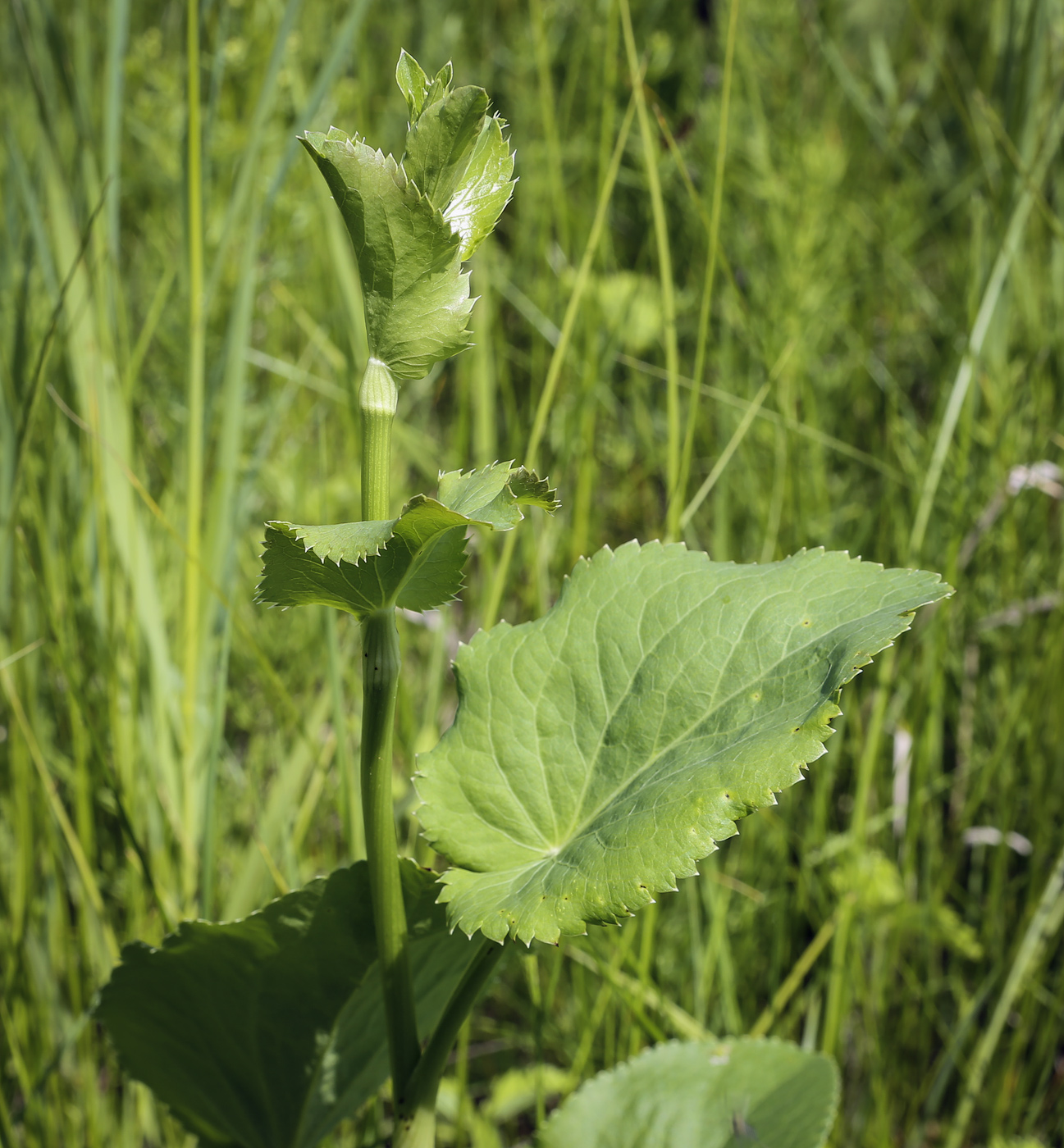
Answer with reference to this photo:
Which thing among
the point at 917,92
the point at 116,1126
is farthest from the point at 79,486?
the point at 917,92

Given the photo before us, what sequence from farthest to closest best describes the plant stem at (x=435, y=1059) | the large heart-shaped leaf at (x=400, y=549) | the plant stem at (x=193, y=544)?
the plant stem at (x=193, y=544) < the plant stem at (x=435, y=1059) < the large heart-shaped leaf at (x=400, y=549)

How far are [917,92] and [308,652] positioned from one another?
6.64 ft

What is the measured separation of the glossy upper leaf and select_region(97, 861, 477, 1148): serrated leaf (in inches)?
11.2

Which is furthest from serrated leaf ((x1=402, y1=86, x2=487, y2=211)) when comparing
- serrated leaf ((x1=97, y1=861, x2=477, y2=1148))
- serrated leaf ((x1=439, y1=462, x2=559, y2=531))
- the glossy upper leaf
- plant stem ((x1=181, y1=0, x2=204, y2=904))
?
plant stem ((x1=181, y1=0, x2=204, y2=904))

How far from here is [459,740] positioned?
21.0 inches

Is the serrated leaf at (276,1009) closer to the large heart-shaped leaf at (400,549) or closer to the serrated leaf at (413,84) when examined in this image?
the large heart-shaped leaf at (400,549)

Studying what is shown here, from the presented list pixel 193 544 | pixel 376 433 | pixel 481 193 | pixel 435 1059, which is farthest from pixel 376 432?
pixel 193 544

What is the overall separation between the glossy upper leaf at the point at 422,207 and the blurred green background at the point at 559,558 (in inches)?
15.2

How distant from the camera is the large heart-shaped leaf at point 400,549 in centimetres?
39

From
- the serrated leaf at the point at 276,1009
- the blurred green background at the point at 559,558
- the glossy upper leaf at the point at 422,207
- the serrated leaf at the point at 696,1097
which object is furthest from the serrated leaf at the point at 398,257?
the serrated leaf at the point at 696,1097

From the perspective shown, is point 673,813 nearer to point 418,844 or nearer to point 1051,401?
point 418,844

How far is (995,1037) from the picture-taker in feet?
3.21

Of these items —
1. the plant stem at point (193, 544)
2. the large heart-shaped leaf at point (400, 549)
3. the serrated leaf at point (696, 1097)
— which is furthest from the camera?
the plant stem at point (193, 544)

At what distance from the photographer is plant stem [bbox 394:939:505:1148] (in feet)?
1.61
